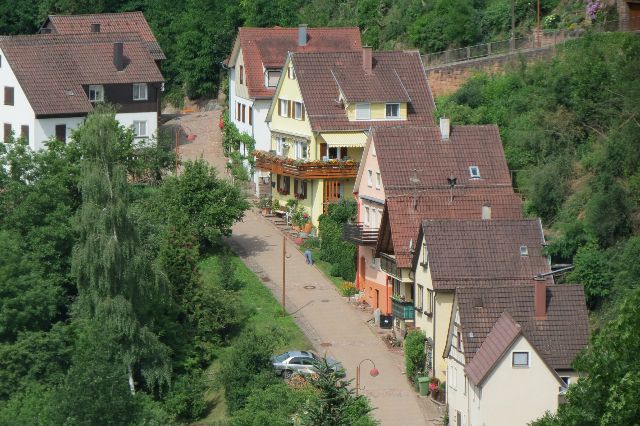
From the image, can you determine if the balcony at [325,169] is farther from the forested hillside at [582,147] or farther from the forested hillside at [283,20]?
the forested hillside at [283,20]

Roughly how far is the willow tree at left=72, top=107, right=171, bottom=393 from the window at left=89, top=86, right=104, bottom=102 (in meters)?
23.5

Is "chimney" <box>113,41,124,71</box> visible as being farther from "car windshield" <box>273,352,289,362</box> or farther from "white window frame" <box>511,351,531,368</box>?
"white window frame" <box>511,351,531,368</box>

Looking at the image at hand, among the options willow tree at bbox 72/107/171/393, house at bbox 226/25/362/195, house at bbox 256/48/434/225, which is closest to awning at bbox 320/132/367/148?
house at bbox 256/48/434/225

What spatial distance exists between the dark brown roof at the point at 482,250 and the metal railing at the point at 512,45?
20712 mm

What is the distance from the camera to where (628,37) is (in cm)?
7962

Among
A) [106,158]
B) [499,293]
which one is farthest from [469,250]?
[106,158]

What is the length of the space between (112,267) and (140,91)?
2719cm

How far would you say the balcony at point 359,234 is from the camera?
74438 mm

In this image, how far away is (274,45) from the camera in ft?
310

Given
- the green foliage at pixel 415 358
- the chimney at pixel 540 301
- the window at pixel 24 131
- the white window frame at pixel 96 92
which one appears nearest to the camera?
the chimney at pixel 540 301

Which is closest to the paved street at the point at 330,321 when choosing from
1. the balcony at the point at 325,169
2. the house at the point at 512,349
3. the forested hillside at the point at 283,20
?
the house at the point at 512,349

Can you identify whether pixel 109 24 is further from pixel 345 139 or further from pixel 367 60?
pixel 345 139

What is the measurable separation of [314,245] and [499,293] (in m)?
19.0

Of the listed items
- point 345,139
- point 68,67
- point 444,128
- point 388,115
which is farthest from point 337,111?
point 68,67
